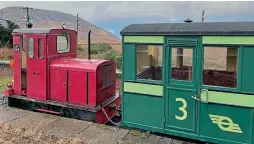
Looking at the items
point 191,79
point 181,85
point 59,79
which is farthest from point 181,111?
point 59,79

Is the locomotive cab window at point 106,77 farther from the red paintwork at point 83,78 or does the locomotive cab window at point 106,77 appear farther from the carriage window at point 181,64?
the carriage window at point 181,64

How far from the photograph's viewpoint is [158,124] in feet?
20.0

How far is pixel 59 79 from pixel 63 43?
1220 millimetres

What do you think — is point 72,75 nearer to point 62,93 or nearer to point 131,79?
point 62,93

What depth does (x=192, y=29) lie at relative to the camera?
555 centimetres

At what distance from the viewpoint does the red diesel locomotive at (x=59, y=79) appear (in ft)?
24.7

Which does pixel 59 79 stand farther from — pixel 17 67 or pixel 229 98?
pixel 229 98

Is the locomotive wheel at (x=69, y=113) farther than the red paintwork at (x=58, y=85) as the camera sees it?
No

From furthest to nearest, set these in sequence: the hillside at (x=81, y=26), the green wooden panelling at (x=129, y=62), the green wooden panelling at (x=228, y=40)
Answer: the hillside at (x=81, y=26) < the green wooden panelling at (x=129, y=62) < the green wooden panelling at (x=228, y=40)

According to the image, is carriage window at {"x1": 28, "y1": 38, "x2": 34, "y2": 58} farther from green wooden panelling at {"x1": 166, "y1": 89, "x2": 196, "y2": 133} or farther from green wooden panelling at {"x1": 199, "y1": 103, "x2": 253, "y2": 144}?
green wooden panelling at {"x1": 199, "y1": 103, "x2": 253, "y2": 144}

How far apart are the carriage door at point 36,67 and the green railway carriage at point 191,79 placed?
9.03 feet

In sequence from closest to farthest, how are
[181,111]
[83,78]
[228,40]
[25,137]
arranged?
[228,40] < [181,111] < [25,137] < [83,78]

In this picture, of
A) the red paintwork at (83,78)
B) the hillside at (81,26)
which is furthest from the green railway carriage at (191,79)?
the hillside at (81,26)

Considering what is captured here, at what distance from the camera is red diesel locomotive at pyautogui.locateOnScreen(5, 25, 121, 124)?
7.54m
